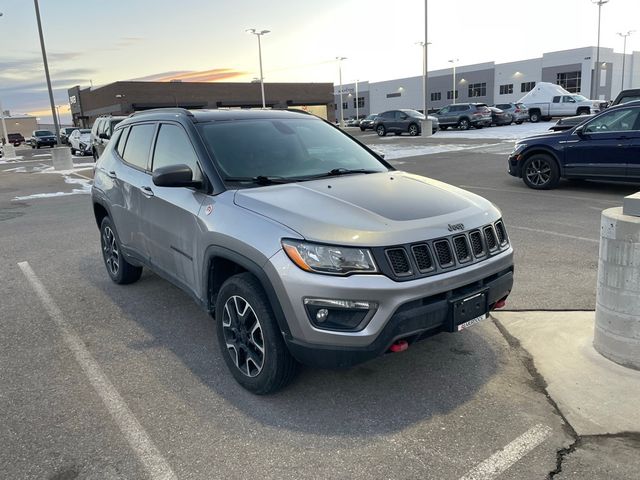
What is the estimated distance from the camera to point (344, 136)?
16.2 ft

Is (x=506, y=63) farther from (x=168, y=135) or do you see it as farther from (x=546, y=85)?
(x=168, y=135)

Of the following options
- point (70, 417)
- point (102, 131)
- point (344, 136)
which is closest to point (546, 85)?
point (102, 131)

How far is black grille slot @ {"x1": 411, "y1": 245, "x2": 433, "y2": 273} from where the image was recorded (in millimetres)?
3014

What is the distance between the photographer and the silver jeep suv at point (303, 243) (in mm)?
2932

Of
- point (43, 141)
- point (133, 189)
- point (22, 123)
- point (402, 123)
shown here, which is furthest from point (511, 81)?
point (22, 123)

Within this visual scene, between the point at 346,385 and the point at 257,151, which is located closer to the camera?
the point at 346,385

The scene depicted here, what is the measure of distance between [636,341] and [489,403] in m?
1.15

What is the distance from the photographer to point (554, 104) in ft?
124

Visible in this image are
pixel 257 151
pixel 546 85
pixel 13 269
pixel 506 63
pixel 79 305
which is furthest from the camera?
pixel 506 63

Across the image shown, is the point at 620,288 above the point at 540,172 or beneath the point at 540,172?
above

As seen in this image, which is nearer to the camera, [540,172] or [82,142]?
[540,172]

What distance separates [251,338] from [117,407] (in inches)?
38.2

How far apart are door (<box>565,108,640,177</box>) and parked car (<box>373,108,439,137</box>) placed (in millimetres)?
23453

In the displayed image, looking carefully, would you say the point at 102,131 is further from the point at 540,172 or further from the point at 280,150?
the point at 280,150
